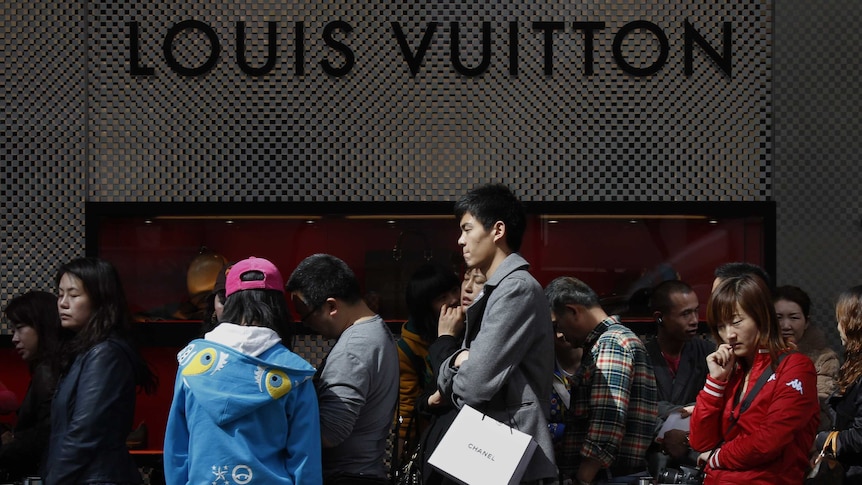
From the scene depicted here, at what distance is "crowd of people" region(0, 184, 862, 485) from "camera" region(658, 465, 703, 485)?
1 cm

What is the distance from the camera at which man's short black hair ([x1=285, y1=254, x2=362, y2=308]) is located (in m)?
3.88

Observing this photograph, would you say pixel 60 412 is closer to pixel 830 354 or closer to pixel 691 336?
pixel 691 336

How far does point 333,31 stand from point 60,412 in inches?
131

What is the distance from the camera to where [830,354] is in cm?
557

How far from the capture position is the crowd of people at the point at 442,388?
3.44m

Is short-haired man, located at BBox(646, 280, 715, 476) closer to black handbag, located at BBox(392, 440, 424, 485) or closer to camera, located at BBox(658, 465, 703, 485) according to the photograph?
camera, located at BBox(658, 465, 703, 485)

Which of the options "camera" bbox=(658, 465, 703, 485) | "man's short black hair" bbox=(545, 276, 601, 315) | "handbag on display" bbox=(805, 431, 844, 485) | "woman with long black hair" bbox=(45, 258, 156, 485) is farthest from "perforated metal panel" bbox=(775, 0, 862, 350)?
"woman with long black hair" bbox=(45, 258, 156, 485)

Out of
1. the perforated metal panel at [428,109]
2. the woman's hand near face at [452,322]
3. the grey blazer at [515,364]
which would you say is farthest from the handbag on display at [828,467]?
the perforated metal panel at [428,109]

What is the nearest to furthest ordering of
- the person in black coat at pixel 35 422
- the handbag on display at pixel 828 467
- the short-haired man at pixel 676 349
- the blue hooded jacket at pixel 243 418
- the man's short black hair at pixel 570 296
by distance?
the blue hooded jacket at pixel 243 418 < the handbag on display at pixel 828 467 < the man's short black hair at pixel 570 296 < the person in black coat at pixel 35 422 < the short-haired man at pixel 676 349

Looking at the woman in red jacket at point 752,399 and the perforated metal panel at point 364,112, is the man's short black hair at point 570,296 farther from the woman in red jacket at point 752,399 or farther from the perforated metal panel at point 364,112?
the perforated metal panel at point 364,112

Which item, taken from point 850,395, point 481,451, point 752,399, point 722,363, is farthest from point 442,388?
point 850,395

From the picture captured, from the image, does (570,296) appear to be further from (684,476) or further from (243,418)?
(243,418)

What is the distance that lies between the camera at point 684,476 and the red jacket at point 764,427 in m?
0.24

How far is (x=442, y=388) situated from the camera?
3.88 meters
